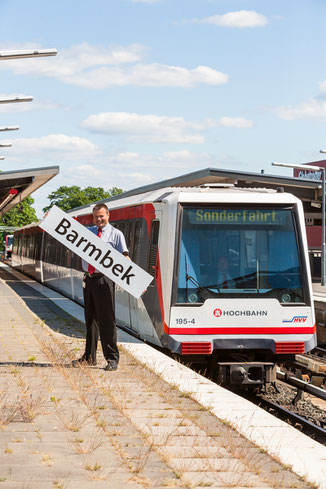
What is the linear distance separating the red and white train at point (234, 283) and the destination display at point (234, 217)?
0.05 ft

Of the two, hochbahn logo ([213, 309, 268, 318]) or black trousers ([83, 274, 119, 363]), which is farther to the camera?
hochbahn logo ([213, 309, 268, 318])

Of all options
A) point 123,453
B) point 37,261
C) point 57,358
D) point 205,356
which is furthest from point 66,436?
point 37,261

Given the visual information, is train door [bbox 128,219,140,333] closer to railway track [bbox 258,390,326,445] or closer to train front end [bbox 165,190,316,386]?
train front end [bbox 165,190,316,386]

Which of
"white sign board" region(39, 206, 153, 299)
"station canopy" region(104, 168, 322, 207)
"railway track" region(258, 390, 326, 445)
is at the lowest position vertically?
"railway track" region(258, 390, 326, 445)

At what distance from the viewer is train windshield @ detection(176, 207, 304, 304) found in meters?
11.3

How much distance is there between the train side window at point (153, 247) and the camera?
12.5 m

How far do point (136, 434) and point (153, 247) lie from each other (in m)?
6.64

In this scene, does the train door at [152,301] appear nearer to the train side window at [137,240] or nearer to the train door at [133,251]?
the train door at [133,251]

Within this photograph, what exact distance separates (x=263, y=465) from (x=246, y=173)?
2536 centimetres

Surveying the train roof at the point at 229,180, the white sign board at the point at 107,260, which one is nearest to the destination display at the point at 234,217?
the white sign board at the point at 107,260

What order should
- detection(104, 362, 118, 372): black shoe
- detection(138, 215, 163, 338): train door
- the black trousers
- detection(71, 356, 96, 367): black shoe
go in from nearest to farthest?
the black trousers, detection(104, 362, 118, 372): black shoe, detection(71, 356, 96, 367): black shoe, detection(138, 215, 163, 338): train door

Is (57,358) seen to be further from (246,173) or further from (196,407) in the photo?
(246,173)

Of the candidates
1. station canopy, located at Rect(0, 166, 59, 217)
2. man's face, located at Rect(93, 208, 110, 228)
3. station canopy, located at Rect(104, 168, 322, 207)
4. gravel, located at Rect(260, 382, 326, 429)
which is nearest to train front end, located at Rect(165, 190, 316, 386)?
gravel, located at Rect(260, 382, 326, 429)

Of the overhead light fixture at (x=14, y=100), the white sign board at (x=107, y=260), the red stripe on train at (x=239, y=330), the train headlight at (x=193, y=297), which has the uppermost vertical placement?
the overhead light fixture at (x=14, y=100)
